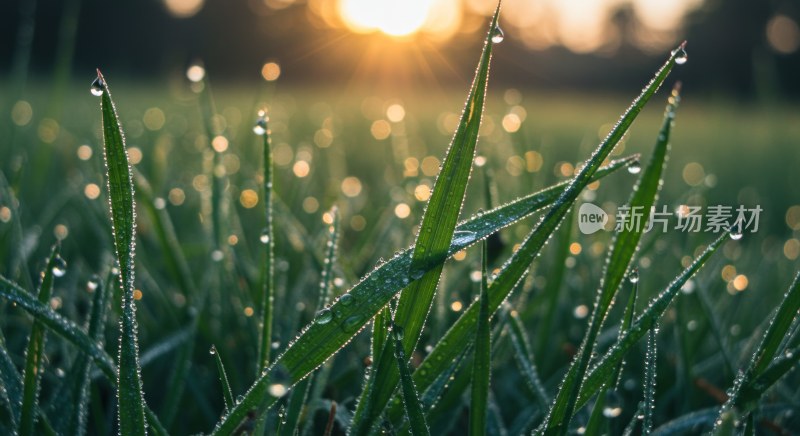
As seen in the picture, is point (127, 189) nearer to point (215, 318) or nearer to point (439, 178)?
point (439, 178)

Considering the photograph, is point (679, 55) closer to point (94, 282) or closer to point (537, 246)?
point (537, 246)

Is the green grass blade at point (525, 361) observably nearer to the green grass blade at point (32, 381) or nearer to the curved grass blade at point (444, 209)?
the curved grass blade at point (444, 209)

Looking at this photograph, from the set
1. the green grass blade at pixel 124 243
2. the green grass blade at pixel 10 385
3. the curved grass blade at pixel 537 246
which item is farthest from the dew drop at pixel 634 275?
the green grass blade at pixel 10 385

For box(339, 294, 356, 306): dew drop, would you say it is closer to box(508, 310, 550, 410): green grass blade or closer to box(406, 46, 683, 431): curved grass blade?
box(406, 46, 683, 431): curved grass blade

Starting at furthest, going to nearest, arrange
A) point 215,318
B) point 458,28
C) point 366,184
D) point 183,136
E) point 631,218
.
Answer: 1. point 458,28
2. point 183,136
3. point 366,184
4. point 215,318
5. point 631,218

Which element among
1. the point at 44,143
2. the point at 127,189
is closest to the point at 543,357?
the point at 127,189

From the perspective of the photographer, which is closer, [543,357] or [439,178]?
[439,178]

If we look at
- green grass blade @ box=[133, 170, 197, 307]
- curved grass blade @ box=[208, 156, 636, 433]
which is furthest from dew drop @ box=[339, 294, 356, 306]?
green grass blade @ box=[133, 170, 197, 307]

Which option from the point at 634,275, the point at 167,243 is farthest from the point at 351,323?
the point at 167,243
